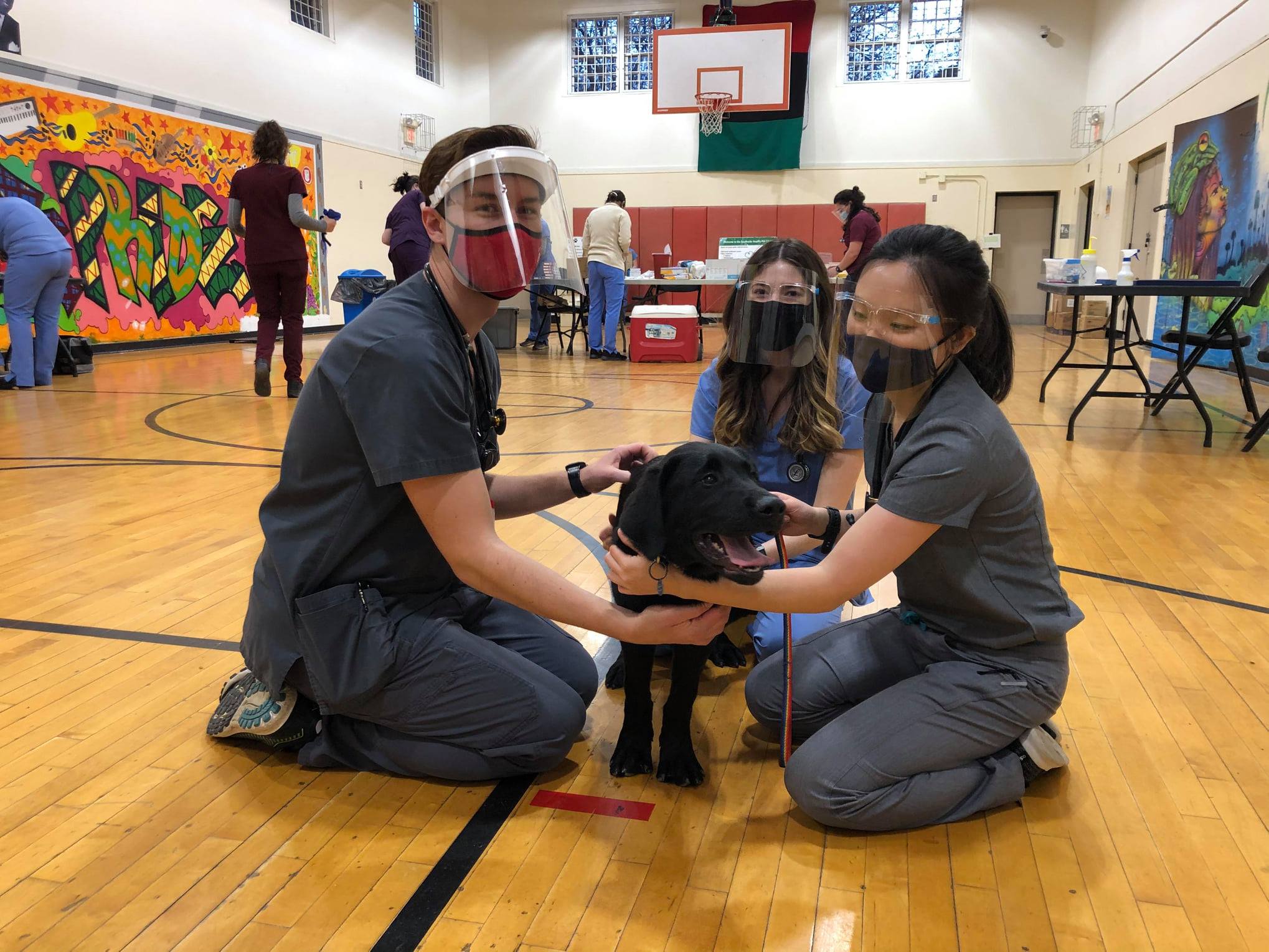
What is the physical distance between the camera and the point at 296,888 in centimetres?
150

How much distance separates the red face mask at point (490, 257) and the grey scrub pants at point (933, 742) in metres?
1.07

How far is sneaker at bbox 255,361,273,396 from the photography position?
22.2 feet

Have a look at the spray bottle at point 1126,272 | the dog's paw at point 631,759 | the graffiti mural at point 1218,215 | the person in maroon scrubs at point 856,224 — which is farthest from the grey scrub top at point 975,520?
the person in maroon scrubs at point 856,224

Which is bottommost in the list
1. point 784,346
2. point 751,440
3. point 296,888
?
point 296,888

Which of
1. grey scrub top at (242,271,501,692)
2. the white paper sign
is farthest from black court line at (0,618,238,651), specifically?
the white paper sign

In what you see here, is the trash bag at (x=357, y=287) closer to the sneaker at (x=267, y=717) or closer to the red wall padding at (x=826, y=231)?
the red wall padding at (x=826, y=231)

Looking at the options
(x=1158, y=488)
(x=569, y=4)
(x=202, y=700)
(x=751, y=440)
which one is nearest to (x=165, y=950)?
(x=202, y=700)

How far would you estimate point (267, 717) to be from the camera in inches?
74.1

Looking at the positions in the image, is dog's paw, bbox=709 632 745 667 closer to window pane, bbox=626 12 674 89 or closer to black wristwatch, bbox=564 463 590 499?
black wristwatch, bbox=564 463 590 499

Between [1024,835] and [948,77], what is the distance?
1686 centimetres

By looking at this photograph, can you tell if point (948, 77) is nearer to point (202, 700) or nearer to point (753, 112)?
point (753, 112)

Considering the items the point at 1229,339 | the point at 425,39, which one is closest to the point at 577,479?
the point at 1229,339

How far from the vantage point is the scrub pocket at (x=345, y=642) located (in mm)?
1760

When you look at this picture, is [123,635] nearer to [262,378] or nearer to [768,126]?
[262,378]
